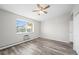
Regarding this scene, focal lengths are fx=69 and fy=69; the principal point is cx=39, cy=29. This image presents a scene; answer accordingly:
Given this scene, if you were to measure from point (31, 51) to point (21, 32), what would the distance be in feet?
1.10

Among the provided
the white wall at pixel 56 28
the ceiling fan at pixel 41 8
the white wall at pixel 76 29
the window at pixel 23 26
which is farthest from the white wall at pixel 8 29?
the white wall at pixel 76 29

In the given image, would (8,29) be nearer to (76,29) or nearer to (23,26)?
(23,26)

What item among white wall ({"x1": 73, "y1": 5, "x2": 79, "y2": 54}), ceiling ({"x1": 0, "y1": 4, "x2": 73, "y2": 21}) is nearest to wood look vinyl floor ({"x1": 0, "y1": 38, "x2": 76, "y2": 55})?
white wall ({"x1": 73, "y1": 5, "x2": 79, "y2": 54})

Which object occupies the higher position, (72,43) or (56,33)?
(56,33)

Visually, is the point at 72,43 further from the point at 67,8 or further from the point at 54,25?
the point at 67,8

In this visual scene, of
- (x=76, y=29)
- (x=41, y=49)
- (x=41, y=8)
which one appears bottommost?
(x=41, y=49)

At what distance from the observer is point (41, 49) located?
1084 mm

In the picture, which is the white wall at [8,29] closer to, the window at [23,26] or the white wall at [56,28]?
the window at [23,26]

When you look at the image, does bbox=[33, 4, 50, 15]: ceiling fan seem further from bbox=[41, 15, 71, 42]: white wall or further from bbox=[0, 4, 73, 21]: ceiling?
bbox=[41, 15, 71, 42]: white wall

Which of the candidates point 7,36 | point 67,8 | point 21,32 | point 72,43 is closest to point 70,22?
point 67,8

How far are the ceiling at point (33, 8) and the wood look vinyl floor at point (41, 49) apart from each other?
42 centimetres

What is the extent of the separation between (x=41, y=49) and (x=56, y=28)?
422 mm

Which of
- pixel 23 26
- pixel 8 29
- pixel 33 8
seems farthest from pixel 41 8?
pixel 8 29
